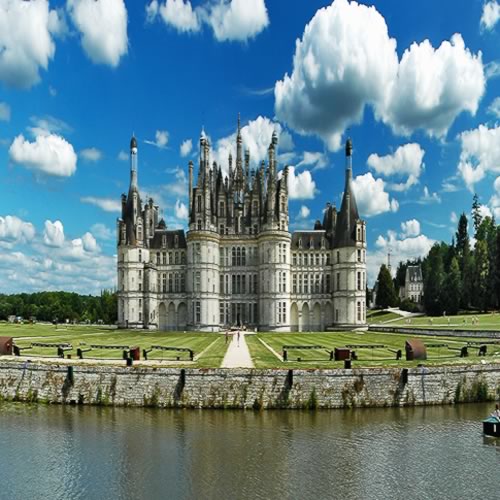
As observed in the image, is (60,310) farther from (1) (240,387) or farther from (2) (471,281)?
(1) (240,387)

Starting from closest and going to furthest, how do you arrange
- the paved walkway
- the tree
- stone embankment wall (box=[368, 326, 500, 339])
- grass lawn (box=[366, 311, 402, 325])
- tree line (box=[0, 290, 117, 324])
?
the paved walkway → stone embankment wall (box=[368, 326, 500, 339]) → grass lawn (box=[366, 311, 402, 325]) → the tree → tree line (box=[0, 290, 117, 324])

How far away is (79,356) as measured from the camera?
38250 mm

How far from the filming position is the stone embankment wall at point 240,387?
31906 mm

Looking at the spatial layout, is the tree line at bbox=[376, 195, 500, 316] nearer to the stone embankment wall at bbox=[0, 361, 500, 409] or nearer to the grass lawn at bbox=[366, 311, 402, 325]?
the grass lawn at bbox=[366, 311, 402, 325]

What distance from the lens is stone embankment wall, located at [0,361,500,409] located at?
31906mm

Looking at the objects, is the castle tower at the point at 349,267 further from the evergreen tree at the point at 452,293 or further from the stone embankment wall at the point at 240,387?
the stone embankment wall at the point at 240,387

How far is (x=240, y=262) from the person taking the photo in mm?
81062

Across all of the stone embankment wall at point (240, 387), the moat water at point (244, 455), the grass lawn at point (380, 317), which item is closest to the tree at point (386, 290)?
the grass lawn at point (380, 317)

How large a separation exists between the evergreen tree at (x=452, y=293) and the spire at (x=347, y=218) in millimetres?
26691

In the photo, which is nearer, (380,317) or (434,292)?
(434,292)

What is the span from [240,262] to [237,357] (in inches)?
1620

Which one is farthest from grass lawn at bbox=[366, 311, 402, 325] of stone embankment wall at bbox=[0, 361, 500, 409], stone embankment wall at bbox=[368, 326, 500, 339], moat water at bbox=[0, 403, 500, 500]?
moat water at bbox=[0, 403, 500, 500]

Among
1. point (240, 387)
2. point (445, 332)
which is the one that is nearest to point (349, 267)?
point (445, 332)

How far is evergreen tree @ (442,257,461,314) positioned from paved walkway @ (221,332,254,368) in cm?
5591
